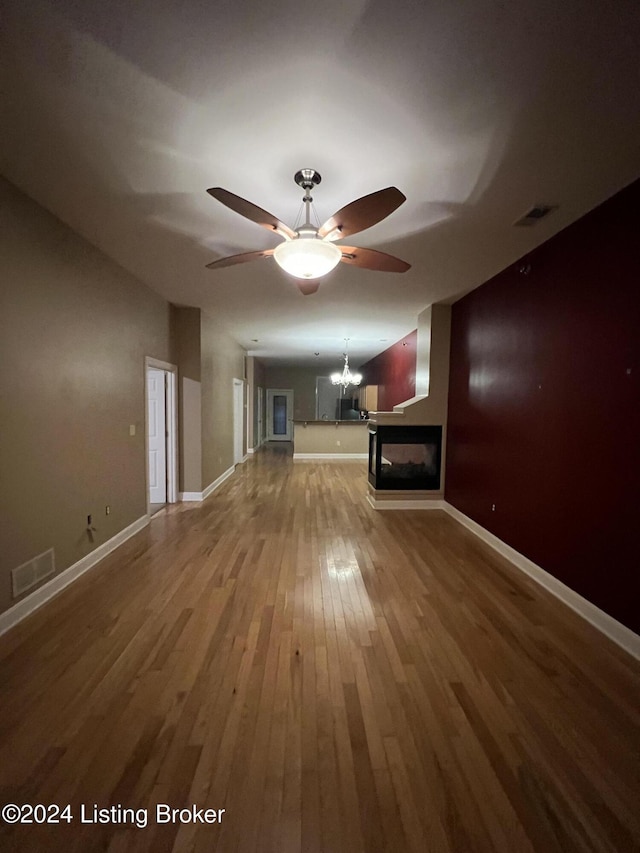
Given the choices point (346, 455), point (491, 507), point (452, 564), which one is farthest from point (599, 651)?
point (346, 455)

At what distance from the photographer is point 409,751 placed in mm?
1492

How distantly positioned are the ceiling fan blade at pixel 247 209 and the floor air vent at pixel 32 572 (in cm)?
250

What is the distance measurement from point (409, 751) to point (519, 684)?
0.76 m

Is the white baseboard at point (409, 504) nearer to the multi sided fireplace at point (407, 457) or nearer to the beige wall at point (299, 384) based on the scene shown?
the multi sided fireplace at point (407, 457)

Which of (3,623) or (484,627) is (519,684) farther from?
(3,623)

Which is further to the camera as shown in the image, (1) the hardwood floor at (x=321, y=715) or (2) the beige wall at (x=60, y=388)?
(2) the beige wall at (x=60, y=388)

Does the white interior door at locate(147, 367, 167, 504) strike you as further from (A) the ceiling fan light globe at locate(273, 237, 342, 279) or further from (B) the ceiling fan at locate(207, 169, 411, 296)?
(A) the ceiling fan light globe at locate(273, 237, 342, 279)

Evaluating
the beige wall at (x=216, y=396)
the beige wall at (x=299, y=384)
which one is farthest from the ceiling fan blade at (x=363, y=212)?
the beige wall at (x=299, y=384)

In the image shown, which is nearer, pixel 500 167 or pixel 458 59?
pixel 458 59

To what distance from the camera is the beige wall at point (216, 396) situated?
5422 mm

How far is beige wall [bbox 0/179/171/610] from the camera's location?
2.24m

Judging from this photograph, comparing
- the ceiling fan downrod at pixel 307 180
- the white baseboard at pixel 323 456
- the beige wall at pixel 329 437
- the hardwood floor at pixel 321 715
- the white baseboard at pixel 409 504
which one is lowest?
the hardwood floor at pixel 321 715

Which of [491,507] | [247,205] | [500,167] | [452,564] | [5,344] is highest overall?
[500,167]

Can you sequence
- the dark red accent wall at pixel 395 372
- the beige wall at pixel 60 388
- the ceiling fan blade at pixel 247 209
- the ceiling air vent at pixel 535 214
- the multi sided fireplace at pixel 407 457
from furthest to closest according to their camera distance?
1. the dark red accent wall at pixel 395 372
2. the multi sided fireplace at pixel 407 457
3. the ceiling air vent at pixel 535 214
4. the beige wall at pixel 60 388
5. the ceiling fan blade at pixel 247 209
